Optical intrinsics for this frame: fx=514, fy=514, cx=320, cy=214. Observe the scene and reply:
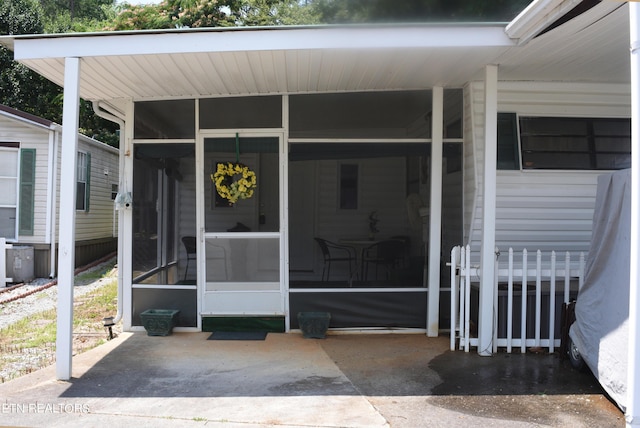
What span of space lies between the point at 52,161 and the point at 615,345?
9544 millimetres

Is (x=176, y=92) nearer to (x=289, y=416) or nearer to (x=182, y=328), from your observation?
(x=182, y=328)

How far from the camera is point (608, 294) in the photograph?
152 inches

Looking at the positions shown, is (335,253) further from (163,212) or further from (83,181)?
(83,181)

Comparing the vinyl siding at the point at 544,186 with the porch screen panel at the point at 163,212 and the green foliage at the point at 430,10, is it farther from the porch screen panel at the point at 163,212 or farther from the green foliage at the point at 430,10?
the green foliage at the point at 430,10

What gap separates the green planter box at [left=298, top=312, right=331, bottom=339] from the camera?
18.1 feet

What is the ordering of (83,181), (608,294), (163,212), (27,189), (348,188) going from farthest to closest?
(83,181) → (27,189) → (348,188) → (163,212) → (608,294)

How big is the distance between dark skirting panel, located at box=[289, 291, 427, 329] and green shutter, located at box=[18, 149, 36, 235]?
6573 millimetres

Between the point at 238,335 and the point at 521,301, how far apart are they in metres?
2.98

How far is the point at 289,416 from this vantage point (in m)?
3.54

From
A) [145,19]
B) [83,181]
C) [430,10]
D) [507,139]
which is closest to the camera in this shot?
[507,139]

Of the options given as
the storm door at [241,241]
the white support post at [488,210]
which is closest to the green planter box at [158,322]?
the storm door at [241,241]

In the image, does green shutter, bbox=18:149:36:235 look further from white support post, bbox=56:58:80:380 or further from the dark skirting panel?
the dark skirting panel

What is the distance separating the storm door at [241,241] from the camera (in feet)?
18.9

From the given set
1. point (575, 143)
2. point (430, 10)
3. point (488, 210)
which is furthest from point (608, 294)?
point (430, 10)
